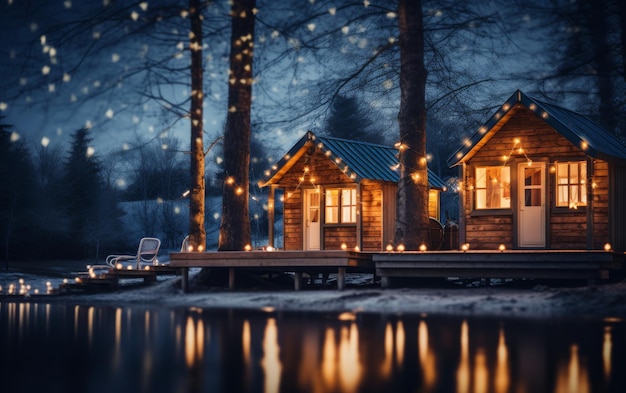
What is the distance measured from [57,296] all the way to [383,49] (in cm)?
975

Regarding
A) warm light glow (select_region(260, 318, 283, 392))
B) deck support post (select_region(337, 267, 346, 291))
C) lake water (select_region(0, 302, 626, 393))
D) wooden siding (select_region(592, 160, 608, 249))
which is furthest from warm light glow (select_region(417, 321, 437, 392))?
wooden siding (select_region(592, 160, 608, 249))

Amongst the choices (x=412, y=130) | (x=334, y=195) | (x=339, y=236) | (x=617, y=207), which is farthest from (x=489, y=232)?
(x=334, y=195)

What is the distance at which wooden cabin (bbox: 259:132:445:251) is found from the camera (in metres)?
25.7

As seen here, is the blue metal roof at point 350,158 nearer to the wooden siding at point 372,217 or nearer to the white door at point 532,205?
the wooden siding at point 372,217

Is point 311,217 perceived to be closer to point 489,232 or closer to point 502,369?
point 489,232

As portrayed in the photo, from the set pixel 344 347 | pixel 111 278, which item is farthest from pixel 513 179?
pixel 344 347

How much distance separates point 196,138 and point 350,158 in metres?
5.30

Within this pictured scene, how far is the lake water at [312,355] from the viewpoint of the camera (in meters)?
6.31

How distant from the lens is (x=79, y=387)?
620 centimetres

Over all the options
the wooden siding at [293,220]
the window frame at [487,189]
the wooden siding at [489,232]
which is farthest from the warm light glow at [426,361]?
the wooden siding at [293,220]

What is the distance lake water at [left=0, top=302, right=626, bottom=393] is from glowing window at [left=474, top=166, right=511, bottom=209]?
10.7m

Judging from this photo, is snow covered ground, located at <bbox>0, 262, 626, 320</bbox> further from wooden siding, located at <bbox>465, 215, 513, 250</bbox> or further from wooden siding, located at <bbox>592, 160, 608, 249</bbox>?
wooden siding, located at <bbox>592, 160, 608, 249</bbox>

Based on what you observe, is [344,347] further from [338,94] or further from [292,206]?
[292,206]

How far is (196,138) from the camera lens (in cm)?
2253
